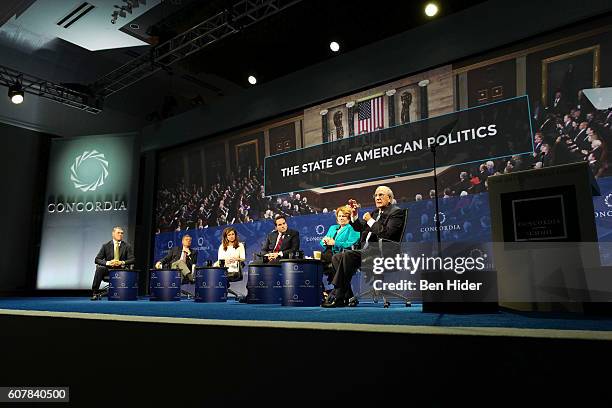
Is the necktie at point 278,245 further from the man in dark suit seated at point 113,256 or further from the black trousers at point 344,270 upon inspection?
the man in dark suit seated at point 113,256

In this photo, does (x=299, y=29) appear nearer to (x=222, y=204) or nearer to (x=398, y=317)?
(x=222, y=204)

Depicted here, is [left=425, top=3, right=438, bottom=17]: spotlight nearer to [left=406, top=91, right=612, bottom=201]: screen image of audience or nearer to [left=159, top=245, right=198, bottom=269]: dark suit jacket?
[left=406, top=91, right=612, bottom=201]: screen image of audience

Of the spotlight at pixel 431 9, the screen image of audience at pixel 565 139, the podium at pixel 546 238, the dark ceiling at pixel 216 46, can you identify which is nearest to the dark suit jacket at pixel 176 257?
the dark ceiling at pixel 216 46

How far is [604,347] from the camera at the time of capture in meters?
0.89

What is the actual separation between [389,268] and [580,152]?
255cm

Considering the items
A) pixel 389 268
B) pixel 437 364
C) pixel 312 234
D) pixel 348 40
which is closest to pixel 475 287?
pixel 389 268

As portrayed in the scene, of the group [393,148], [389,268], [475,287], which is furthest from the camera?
[393,148]

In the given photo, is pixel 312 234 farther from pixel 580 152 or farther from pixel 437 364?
pixel 437 364

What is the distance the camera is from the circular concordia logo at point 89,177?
9484 millimetres

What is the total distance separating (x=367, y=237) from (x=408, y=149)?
2141 mm

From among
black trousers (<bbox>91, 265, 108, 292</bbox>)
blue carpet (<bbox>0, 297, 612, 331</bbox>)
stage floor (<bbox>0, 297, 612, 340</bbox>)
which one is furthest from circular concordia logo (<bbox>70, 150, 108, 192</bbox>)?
stage floor (<bbox>0, 297, 612, 340</bbox>)

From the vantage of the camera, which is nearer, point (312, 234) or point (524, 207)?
point (524, 207)

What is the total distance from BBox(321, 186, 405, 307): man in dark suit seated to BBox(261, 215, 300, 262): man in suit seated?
1367 millimetres

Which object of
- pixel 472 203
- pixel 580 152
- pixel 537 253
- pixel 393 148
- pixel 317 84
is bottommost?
pixel 537 253
